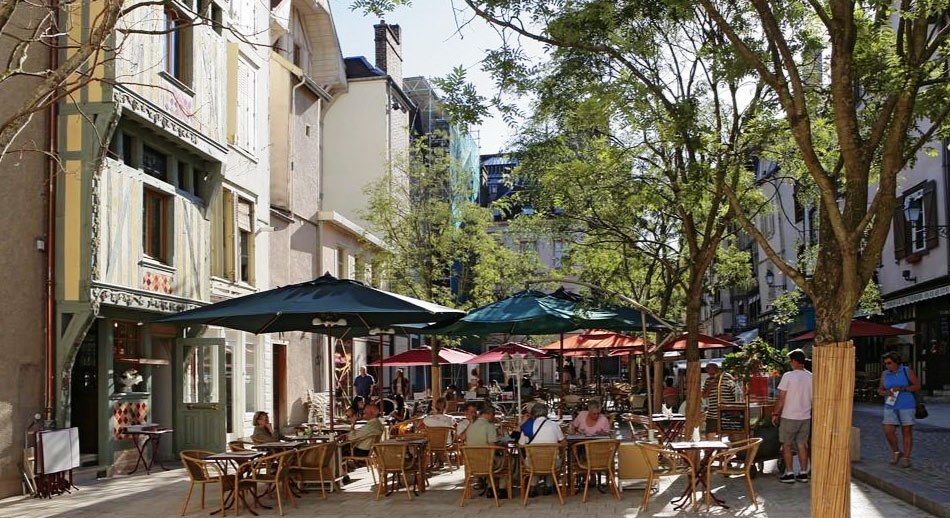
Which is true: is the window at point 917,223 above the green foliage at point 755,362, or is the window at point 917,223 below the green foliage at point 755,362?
above

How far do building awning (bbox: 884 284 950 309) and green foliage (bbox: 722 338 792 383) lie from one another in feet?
22.2

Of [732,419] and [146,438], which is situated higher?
[732,419]

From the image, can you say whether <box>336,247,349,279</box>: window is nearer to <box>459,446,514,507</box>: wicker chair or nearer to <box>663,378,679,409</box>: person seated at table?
<box>663,378,679,409</box>: person seated at table

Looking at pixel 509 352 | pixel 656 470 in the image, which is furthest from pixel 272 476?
pixel 509 352

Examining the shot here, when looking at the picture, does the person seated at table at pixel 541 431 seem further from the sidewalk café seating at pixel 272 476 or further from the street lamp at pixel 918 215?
the street lamp at pixel 918 215

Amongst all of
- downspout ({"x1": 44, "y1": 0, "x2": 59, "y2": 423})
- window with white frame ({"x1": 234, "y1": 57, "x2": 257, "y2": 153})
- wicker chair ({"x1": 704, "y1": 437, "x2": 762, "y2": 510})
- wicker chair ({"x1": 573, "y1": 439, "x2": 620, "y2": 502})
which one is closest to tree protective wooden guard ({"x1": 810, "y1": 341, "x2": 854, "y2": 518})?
wicker chair ({"x1": 704, "y1": 437, "x2": 762, "y2": 510})

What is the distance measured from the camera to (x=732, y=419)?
14.3 meters

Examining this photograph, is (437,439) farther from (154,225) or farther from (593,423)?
(154,225)

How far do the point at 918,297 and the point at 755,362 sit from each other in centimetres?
1162

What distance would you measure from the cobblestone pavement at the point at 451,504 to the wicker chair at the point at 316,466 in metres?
0.23

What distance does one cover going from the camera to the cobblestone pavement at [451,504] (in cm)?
1081

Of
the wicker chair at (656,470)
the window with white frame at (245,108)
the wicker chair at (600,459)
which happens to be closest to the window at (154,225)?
the window with white frame at (245,108)

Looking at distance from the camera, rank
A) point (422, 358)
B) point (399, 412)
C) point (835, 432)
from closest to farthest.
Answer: point (835, 432) < point (399, 412) < point (422, 358)

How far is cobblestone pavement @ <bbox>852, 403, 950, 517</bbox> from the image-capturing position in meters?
10.7
